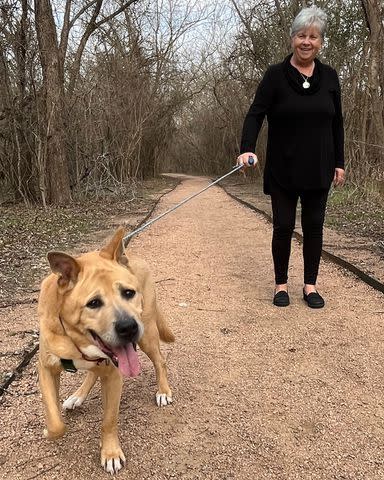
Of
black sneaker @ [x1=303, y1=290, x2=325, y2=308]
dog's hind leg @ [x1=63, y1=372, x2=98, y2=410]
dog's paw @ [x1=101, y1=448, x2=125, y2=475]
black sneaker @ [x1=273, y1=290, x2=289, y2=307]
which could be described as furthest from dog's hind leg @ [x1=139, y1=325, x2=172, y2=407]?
black sneaker @ [x1=303, y1=290, x2=325, y2=308]

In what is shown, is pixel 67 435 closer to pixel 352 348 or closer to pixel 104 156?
pixel 352 348

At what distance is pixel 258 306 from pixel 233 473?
2.46 meters

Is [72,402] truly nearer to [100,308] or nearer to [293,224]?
[100,308]

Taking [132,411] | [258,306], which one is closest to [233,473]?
[132,411]

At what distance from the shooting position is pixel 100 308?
2215mm

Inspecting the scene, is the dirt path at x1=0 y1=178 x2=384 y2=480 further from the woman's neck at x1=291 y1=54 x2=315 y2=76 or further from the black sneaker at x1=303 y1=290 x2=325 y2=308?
the woman's neck at x1=291 y1=54 x2=315 y2=76

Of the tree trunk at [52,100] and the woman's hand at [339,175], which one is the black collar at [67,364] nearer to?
the woman's hand at [339,175]

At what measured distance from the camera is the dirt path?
2.39m

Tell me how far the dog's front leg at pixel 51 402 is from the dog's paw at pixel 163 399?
740 millimetres

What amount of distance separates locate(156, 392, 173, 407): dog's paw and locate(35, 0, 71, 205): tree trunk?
9.78 meters

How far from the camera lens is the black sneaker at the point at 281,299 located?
4668mm

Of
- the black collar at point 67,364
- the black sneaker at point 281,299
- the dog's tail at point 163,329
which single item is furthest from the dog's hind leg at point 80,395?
the black sneaker at point 281,299

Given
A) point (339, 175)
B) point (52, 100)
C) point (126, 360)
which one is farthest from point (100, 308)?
point (52, 100)

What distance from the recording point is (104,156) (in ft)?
48.6
